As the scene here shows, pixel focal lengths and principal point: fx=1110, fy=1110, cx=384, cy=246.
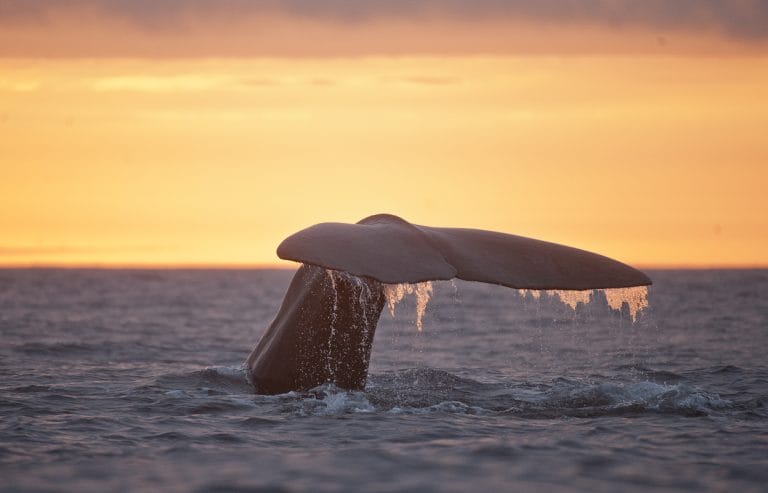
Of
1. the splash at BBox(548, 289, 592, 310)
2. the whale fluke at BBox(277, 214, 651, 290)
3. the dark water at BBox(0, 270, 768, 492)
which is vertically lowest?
the dark water at BBox(0, 270, 768, 492)

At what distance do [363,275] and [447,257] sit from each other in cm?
93

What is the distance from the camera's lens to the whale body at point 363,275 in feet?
25.0

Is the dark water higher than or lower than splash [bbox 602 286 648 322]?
lower

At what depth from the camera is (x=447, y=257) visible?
8.14m

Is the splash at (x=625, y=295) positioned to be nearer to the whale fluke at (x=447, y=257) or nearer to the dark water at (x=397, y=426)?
the whale fluke at (x=447, y=257)

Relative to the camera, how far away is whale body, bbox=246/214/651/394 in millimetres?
7625

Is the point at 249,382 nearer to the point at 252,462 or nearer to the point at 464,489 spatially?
the point at 252,462

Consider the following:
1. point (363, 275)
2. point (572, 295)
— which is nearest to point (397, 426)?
point (572, 295)

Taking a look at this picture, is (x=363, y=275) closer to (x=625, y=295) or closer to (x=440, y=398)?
(x=625, y=295)

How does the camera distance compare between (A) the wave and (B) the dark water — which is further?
(A) the wave

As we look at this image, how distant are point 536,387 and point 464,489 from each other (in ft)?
18.0

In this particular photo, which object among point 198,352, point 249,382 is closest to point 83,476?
point 249,382

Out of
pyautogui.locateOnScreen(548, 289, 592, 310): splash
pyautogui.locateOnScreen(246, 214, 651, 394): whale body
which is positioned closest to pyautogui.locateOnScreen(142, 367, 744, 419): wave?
pyautogui.locateOnScreen(246, 214, 651, 394): whale body

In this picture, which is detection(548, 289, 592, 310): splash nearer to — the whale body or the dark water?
the whale body
